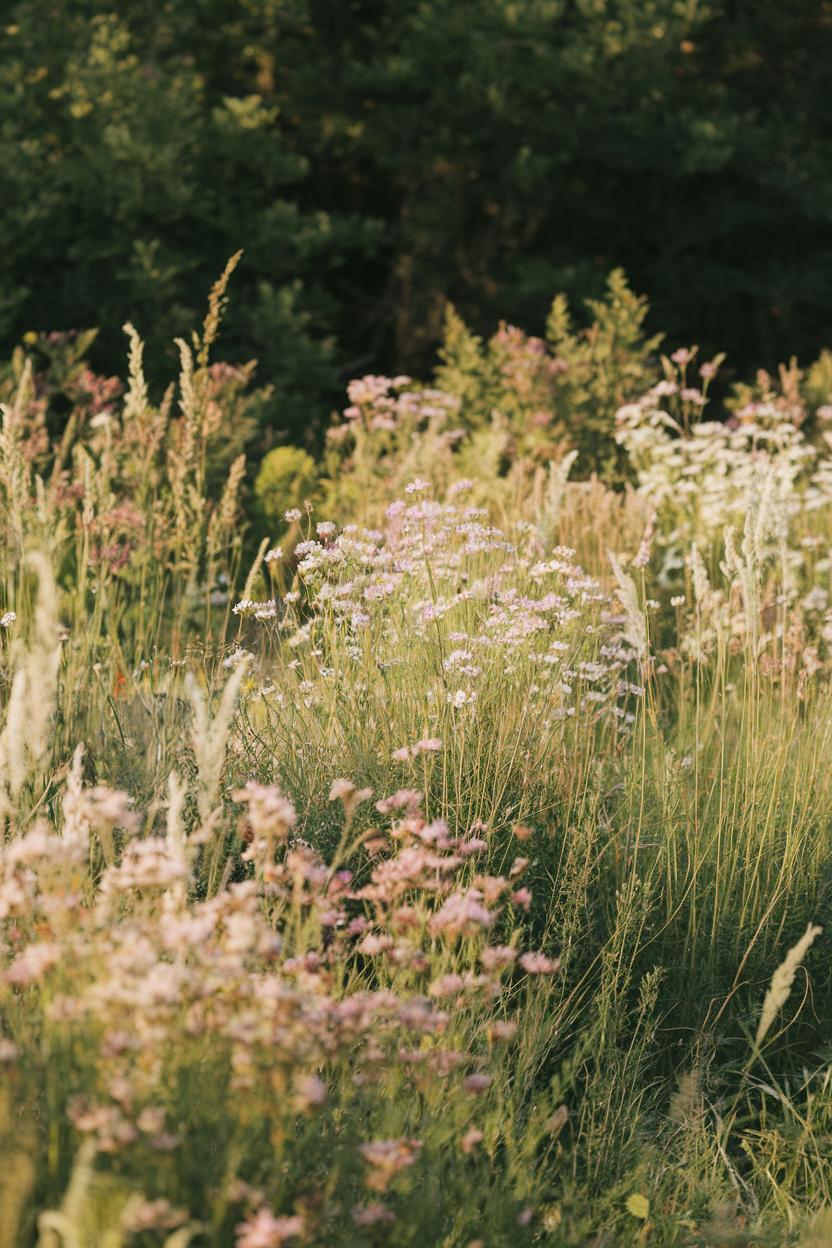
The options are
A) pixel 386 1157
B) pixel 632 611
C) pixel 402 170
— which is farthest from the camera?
pixel 402 170

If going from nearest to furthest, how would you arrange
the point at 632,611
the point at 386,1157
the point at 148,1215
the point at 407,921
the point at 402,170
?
the point at 148,1215, the point at 386,1157, the point at 407,921, the point at 632,611, the point at 402,170

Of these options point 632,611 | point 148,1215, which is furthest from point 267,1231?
point 632,611

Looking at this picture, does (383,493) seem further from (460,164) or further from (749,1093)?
(460,164)

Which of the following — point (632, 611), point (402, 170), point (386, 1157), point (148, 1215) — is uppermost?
point (402, 170)

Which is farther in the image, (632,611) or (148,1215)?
(632,611)

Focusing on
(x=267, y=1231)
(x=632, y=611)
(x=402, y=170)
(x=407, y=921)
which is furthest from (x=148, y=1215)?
(x=402, y=170)

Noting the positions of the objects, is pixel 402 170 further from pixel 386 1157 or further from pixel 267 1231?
pixel 267 1231

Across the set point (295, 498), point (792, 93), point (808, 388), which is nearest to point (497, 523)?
point (295, 498)

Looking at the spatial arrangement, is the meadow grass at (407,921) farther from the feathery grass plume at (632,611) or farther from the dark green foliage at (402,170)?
the dark green foliage at (402,170)

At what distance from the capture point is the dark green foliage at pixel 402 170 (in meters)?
9.38

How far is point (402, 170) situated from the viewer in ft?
39.6

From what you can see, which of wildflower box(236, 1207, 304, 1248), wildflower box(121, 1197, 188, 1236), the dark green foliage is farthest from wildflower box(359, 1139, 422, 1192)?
the dark green foliage

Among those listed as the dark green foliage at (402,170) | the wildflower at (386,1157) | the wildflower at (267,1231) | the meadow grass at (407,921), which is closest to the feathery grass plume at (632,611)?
the meadow grass at (407,921)

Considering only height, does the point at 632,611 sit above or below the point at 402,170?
below
